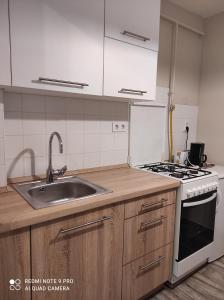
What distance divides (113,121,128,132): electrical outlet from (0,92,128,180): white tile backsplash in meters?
0.04

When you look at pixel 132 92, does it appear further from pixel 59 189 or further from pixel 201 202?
pixel 201 202

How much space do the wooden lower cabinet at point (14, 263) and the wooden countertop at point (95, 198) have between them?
0.06 metres

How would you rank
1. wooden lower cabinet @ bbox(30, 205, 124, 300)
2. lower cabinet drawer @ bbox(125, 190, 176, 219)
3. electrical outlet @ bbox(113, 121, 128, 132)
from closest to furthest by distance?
1. wooden lower cabinet @ bbox(30, 205, 124, 300)
2. lower cabinet drawer @ bbox(125, 190, 176, 219)
3. electrical outlet @ bbox(113, 121, 128, 132)

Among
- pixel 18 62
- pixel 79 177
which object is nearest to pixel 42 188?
pixel 79 177

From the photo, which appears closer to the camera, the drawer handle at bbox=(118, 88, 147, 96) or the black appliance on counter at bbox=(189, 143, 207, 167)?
the drawer handle at bbox=(118, 88, 147, 96)

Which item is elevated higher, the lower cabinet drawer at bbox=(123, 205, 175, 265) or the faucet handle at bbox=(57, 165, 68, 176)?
the faucet handle at bbox=(57, 165, 68, 176)

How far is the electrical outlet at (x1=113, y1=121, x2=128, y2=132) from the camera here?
75.6 inches

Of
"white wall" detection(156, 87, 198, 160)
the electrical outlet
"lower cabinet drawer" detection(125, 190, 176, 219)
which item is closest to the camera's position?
"lower cabinet drawer" detection(125, 190, 176, 219)

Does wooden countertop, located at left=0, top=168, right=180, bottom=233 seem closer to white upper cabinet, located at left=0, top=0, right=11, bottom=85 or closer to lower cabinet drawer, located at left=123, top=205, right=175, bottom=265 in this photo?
lower cabinet drawer, located at left=123, top=205, right=175, bottom=265

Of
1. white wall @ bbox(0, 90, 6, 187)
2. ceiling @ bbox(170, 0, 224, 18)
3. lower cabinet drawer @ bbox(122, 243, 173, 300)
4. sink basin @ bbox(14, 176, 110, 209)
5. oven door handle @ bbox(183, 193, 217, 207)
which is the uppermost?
ceiling @ bbox(170, 0, 224, 18)

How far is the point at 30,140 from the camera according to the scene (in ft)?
4.88

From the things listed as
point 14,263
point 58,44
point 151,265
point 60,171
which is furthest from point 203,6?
point 14,263

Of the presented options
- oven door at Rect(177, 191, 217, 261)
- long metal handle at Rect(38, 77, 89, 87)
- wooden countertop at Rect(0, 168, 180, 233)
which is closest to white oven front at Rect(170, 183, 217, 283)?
oven door at Rect(177, 191, 217, 261)

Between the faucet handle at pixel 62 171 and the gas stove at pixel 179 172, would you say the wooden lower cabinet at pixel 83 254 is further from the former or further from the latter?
the gas stove at pixel 179 172
